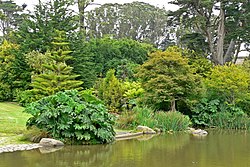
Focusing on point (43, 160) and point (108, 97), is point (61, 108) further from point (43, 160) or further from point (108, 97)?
point (108, 97)

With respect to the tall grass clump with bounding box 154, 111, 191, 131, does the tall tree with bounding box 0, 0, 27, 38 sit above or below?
above

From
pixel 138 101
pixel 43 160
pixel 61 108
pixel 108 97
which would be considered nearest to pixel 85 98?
pixel 61 108

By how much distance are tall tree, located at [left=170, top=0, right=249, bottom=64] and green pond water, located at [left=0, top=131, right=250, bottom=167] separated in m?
11.8

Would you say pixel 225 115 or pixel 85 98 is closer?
pixel 85 98

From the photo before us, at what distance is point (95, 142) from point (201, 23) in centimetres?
1279

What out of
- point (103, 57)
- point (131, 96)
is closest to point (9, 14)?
point (103, 57)

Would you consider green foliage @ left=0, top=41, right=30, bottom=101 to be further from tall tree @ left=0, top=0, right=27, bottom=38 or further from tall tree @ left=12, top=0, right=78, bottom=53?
tall tree @ left=0, top=0, right=27, bottom=38

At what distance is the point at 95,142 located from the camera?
9.04 m

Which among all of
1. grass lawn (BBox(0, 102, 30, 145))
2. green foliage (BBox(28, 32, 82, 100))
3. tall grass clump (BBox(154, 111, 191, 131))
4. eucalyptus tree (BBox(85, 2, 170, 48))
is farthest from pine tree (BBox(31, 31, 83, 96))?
eucalyptus tree (BBox(85, 2, 170, 48))

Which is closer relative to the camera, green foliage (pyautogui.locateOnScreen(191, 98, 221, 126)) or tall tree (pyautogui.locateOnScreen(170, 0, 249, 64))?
green foliage (pyautogui.locateOnScreen(191, 98, 221, 126))

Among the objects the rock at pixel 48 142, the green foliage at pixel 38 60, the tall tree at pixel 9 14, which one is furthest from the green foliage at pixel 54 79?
the tall tree at pixel 9 14

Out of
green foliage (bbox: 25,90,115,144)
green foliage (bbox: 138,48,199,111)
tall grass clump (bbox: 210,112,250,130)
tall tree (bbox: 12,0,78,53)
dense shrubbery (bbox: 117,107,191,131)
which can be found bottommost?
tall grass clump (bbox: 210,112,250,130)

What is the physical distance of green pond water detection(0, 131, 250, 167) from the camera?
20.9ft

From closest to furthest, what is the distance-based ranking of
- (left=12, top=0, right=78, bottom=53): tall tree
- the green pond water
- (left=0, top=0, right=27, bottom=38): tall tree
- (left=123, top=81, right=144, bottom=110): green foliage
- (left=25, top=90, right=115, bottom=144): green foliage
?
the green pond water, (left=25, top=90, right=115, bottom=144): green foliage, (left=123, top=81, right=144, bottom=110): green foliage, (left=12, top=0, right=78, bottom=53): tall tree, (left=0, top=0, right=27, bottom=38): tall tree
